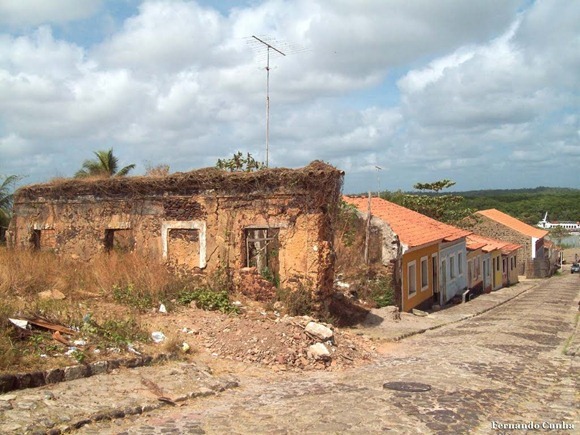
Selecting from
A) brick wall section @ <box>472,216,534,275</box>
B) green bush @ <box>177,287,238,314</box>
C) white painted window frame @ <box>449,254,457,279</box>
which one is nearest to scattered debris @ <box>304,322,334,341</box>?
green bush @ <box>177,287,238,314</box>

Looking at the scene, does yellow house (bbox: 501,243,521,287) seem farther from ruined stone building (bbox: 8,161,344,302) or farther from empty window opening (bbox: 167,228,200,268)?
empty window opening (bbox: 167,228,200,268)

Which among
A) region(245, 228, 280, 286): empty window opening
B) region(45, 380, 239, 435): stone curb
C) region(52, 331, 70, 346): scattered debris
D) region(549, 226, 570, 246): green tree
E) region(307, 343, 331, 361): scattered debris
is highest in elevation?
region(245, 228, 280, 286): empty window opening

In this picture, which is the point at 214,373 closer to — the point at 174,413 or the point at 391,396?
the point at 174,413

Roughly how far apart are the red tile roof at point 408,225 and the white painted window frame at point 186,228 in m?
7.22

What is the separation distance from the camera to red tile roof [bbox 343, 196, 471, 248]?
67.6ft

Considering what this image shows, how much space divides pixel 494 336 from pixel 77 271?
1095cm

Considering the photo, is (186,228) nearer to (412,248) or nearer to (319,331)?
(319,331)

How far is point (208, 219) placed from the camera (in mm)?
14641

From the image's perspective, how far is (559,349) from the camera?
45.2 ft

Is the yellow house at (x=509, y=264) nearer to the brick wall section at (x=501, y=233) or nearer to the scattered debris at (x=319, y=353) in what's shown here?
the brick wall section at (x=501, y=233)

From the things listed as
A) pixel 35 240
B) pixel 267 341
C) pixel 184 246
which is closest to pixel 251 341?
pixel 267 341

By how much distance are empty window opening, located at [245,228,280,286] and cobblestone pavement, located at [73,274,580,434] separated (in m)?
3.50

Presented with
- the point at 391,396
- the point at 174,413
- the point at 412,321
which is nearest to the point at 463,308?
the point at 412,321

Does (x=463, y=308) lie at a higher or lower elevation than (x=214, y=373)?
lower
